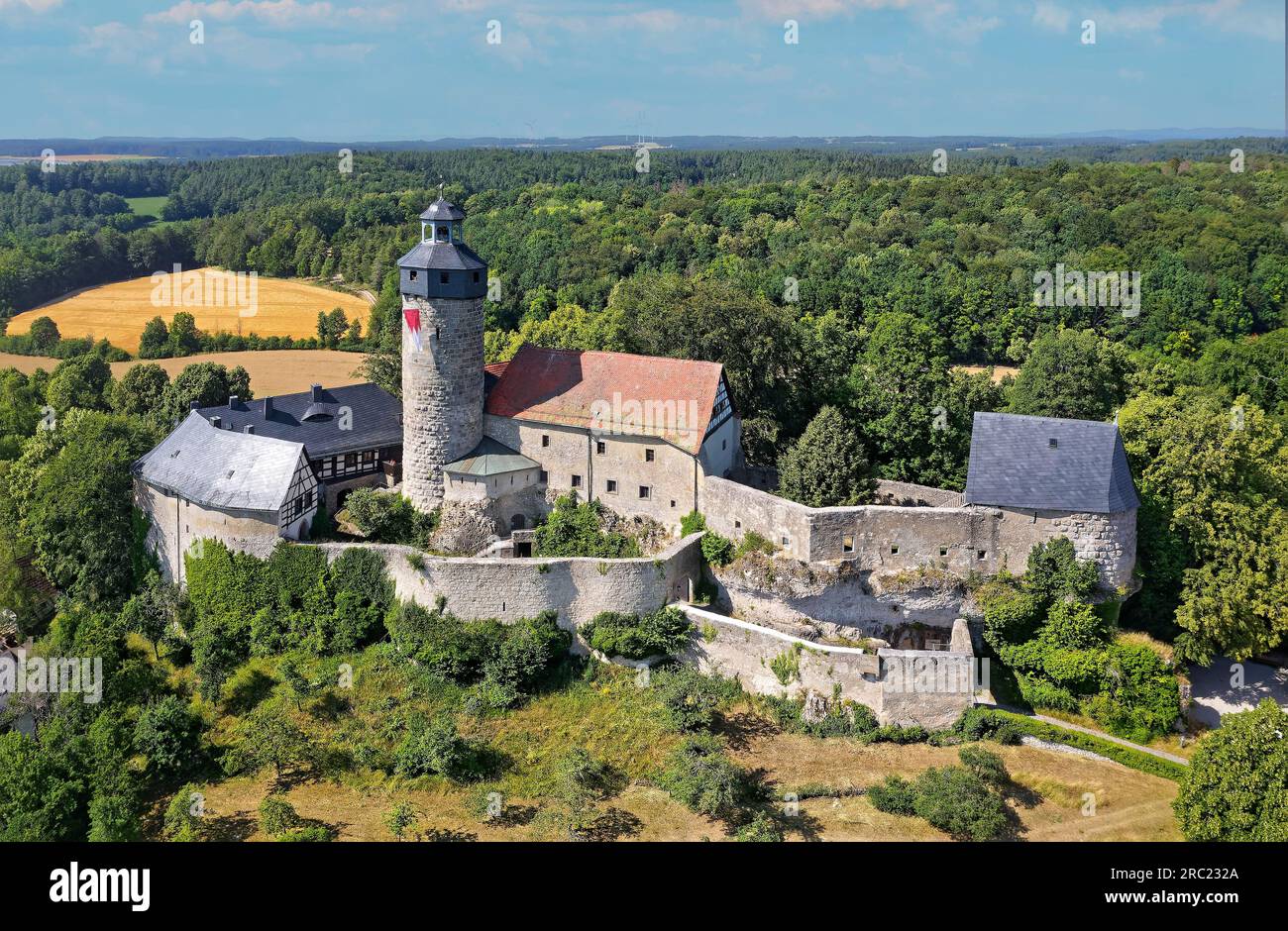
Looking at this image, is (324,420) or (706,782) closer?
(706,782)

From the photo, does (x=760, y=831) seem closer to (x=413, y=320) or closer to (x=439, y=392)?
(x=439, y=392)

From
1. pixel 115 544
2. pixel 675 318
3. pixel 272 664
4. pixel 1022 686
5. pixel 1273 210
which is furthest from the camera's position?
pixel 1273 210

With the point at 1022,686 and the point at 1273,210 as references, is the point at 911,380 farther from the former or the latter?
the point at 1273,210

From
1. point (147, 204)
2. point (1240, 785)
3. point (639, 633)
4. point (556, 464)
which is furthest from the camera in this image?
point (147, 204)

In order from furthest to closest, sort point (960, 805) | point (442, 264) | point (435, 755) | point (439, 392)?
point (439, 392) < point (442, 264) < point (435, 755) < point (960, 805)

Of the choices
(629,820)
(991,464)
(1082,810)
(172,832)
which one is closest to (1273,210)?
(991,464)

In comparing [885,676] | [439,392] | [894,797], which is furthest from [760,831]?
[439,392]

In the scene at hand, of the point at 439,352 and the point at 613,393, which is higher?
the point at 439,352
